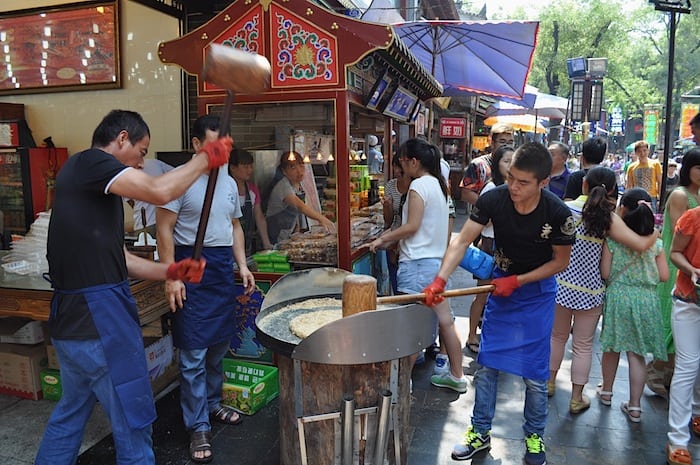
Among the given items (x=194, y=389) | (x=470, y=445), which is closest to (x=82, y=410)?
(x=194, y=389)

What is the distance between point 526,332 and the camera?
3209 mm

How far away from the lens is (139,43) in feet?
17.8

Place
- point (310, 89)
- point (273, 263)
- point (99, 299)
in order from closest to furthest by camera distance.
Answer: point (99, 299) → point (310, 89) → point (273, 263)

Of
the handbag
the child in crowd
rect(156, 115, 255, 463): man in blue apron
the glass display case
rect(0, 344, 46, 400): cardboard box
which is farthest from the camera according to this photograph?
the glass display case

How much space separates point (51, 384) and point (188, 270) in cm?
250

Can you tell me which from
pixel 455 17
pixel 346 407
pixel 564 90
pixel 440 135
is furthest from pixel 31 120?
pixel 564 90

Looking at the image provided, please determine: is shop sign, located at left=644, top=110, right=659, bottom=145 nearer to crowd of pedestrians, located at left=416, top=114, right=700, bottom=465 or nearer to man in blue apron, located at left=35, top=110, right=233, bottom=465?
crowd of pedestrians, located at left=416, top=114, right=700, bottom=465

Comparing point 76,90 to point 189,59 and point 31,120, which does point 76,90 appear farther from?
point 189,59

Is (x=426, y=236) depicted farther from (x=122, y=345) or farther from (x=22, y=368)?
(x=22, y=368)

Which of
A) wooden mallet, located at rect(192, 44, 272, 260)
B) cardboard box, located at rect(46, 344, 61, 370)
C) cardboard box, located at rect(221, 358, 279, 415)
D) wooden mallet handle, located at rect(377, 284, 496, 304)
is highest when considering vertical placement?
wooden mallet, located at rect(192, 44, 272, 260)

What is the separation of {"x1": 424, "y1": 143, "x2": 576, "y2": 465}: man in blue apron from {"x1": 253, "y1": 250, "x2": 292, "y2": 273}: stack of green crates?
1.69 meters

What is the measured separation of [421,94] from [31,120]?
16.3 ft

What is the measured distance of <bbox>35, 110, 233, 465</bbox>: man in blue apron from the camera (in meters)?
2.37

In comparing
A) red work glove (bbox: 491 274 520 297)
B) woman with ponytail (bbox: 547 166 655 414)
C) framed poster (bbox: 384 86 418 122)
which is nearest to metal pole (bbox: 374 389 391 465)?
red work glove (bbox: 491 274 520 297)
